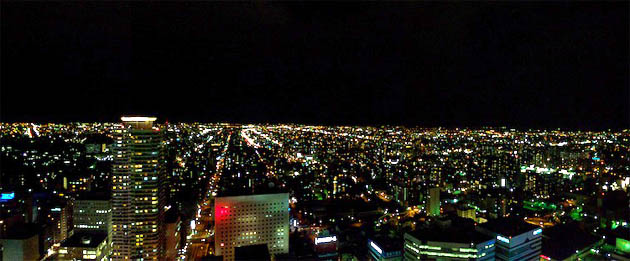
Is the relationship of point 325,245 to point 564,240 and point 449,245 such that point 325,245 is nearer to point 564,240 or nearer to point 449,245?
point 449,245

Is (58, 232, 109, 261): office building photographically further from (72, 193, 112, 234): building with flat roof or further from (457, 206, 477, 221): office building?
(457, 206, 477, 221): office building

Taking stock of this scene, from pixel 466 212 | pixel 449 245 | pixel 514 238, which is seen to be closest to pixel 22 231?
pixel 449 245

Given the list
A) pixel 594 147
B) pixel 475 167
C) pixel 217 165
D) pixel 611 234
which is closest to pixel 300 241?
pixel 611 234

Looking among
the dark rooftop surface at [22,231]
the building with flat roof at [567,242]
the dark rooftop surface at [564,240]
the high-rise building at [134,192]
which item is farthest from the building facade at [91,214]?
the dark rooftop surface at [564,240]

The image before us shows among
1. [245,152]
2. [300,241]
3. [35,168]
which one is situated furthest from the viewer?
[245,152]

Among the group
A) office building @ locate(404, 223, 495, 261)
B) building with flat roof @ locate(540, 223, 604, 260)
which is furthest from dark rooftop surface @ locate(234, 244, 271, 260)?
building with flat roof @ locate(540, 223, 604, 260)

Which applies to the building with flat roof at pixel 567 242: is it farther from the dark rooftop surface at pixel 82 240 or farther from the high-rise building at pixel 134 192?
the dark rooftop surface at pixel 82 240

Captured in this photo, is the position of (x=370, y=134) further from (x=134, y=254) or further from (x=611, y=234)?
A: (x=134, y=254)
